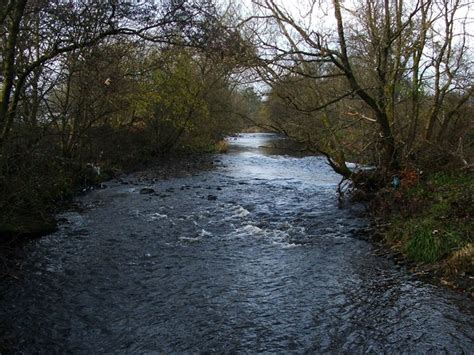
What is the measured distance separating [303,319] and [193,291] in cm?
194

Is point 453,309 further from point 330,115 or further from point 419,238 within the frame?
point 330,115

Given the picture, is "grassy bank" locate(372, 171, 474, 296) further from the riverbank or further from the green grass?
the riverbank

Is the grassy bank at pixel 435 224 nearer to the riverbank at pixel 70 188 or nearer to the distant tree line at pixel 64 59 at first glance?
the distant tree line at pixel 64 59

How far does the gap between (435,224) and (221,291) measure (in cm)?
462

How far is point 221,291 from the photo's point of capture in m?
6.89

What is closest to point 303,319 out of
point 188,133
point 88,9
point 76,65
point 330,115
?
point 88,9

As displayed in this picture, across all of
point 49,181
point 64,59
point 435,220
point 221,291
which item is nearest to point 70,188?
point 49,181

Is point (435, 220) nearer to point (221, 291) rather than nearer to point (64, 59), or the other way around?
point (221, 291)

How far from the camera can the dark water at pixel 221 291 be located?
17.6 feet

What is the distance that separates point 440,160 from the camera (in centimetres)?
1195

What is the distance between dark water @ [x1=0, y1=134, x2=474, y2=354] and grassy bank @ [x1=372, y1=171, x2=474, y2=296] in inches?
21.2

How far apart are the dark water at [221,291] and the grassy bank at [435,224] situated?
1.76ft

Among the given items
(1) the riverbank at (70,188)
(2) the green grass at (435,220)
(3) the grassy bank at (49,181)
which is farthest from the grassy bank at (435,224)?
(1) the riverbank at (70,188)

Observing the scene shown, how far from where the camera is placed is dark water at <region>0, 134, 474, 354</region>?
17.6ft
